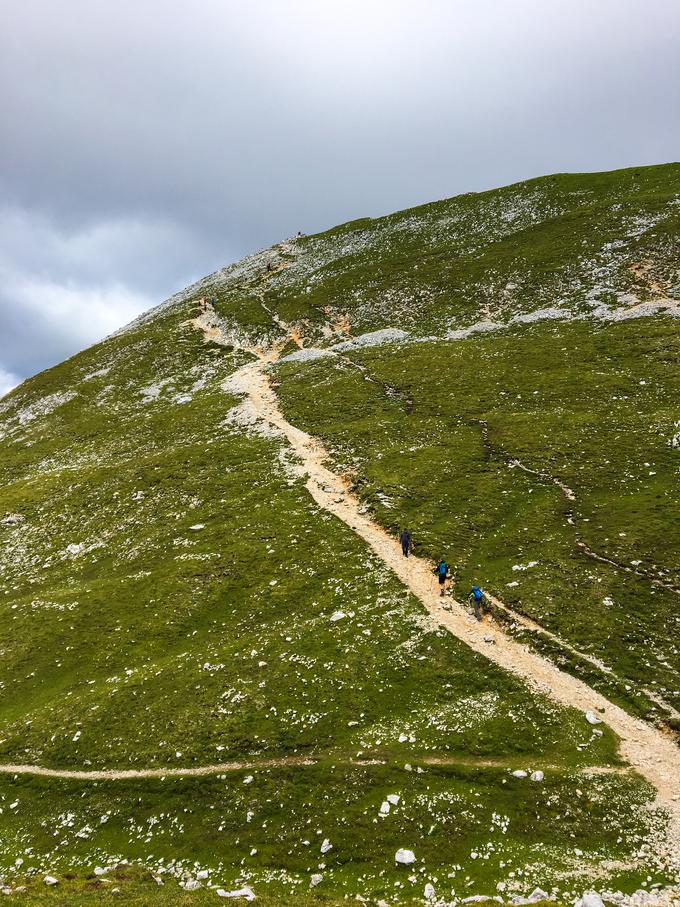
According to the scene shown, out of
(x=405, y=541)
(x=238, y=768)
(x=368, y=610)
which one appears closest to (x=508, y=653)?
(x=368, y=610)

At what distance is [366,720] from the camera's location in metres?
23.3

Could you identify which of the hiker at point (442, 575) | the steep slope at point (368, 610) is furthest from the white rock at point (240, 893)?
the hiker at point (442, 575)

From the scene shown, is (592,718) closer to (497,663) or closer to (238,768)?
(497,663)

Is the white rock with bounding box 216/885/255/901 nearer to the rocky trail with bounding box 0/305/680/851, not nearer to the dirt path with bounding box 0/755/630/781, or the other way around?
the dirt path with bounding box 0/755/630/781

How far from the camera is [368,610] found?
30.1 metres

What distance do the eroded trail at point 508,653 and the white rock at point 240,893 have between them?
13983 mm

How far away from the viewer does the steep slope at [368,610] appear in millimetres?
18750

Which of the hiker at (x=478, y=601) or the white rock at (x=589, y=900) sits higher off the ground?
the hiker at (x=478, y=601)

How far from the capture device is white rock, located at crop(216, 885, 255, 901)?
53.8ft

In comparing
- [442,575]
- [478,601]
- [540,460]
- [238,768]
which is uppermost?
[540,460]

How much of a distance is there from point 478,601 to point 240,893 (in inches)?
668

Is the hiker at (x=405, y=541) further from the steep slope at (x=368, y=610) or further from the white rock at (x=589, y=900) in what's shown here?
the white rock at (x=589, y=900)

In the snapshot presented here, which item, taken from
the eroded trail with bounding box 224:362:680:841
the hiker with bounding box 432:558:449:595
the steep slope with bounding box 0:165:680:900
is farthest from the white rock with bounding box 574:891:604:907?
the hiker with bounding box 432:558:449:595

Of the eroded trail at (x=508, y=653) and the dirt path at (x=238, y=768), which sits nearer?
the eroded trail at (x=508, y=653)
